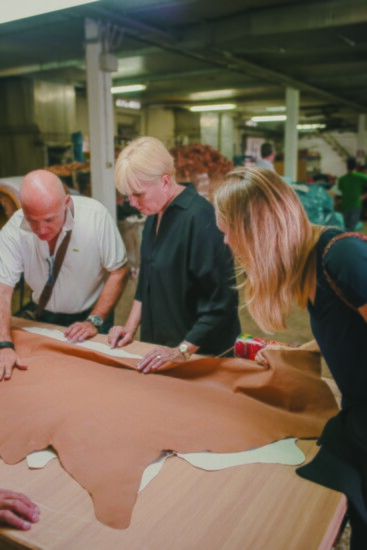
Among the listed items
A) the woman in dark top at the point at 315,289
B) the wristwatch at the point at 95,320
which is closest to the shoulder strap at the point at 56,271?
the wristwatch at the point at 95,320

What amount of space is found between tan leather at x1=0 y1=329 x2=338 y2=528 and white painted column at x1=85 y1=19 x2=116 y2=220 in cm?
393

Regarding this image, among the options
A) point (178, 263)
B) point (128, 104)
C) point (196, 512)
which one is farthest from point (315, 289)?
point (128, 104)

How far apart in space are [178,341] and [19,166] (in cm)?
957

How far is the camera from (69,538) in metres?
0.90

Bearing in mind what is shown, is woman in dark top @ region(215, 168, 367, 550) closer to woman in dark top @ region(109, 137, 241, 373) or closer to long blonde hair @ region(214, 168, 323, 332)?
long blonde hair @ region(214, 168, 323, 332)

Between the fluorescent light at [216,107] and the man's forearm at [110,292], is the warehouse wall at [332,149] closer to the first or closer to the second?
the fluorescent light at [216,107]

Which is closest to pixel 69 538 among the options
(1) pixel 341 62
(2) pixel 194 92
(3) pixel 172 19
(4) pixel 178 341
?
(4) pixel 178 341

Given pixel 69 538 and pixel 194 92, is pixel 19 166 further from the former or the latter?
pixel 69 538

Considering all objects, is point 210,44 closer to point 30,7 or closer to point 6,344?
point 30,7

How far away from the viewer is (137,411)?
128cm

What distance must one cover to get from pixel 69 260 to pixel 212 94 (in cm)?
1087

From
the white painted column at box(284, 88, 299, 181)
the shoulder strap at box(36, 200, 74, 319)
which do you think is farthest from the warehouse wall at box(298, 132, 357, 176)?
the shoulder strap at box(36, 200, 74, 319)

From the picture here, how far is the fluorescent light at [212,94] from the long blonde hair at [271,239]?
436 inches

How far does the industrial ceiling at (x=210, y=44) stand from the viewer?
507 cm
